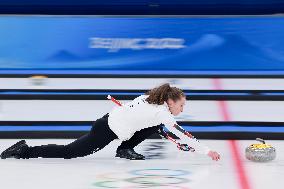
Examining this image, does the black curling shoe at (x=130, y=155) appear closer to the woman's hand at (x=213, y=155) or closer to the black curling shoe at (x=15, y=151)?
the woman's hand at (x=213, y=155)

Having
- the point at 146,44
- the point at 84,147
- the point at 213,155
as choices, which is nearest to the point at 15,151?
the point at 84,147

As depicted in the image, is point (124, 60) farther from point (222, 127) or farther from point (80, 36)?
point (222, 127)

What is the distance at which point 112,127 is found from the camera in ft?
17.2

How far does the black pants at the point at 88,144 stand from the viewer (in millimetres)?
5273

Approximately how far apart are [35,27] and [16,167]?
577cm

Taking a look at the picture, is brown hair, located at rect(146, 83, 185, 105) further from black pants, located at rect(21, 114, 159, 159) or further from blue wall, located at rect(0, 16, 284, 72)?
blue wall, located at rect(0, 16, 284, 72)

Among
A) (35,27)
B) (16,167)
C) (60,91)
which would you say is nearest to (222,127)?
(16,167)

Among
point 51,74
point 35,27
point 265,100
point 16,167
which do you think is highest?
point 35,27

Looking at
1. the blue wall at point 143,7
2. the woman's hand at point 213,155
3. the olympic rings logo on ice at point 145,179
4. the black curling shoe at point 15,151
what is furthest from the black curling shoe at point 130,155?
the blue wall at point 143,7

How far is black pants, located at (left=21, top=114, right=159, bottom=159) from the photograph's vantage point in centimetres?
527

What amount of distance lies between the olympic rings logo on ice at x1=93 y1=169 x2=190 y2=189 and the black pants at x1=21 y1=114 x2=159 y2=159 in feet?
1.27

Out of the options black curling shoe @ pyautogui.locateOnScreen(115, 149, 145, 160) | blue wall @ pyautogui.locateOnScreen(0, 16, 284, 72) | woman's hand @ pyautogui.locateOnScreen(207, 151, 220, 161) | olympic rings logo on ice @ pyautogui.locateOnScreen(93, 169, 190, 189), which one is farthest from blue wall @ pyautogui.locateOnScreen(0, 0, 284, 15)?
olympic rings logo on ice @ pyautogui.locateOnScreen(93, 169, 190, 189)

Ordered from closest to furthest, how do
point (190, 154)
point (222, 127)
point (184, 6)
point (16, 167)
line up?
point (16, 167), point (190, 154), point (222, 127), point (184, 6)

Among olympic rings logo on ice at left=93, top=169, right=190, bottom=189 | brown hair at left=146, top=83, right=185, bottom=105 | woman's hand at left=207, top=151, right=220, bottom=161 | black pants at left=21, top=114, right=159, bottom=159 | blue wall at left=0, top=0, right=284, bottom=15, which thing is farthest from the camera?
blue wall at left=0, top=0, right=284, bottom=15
